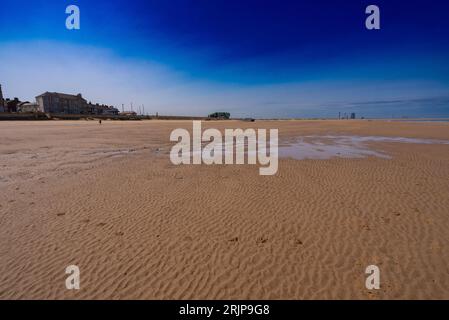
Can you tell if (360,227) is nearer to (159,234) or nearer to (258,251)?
(258,251)

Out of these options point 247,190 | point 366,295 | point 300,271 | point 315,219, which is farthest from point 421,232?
point 247,190

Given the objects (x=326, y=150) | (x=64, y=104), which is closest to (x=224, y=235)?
(x=326, y=150)

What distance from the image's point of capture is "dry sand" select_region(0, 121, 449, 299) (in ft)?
13.1

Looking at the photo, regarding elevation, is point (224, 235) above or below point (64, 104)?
below

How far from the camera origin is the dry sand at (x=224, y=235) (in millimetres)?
3988

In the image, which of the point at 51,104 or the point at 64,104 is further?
the point at 64,104

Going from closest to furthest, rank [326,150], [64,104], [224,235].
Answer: [224,235] < [326,150] < [64,104]

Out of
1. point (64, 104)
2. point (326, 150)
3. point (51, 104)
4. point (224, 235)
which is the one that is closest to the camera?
point (224, 235)

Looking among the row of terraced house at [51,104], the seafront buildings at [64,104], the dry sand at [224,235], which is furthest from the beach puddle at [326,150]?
the seafront buildings at [64,104]

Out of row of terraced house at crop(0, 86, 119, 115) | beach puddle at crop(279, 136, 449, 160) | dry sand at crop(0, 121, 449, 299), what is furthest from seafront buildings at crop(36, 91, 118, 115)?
beach puddle at crop(279, 136, 449, 160)

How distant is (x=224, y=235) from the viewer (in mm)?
5629

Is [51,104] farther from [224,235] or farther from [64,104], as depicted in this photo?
[224,235]

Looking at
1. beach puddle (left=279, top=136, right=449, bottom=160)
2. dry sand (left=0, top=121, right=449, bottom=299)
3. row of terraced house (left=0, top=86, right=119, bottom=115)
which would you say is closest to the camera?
dry sand (left=0, top=121, right=449, bottom=299)

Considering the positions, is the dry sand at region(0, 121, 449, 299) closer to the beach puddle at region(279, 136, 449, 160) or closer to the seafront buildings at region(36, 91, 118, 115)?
the beach puddle at region(279, 136, 449, 160)
